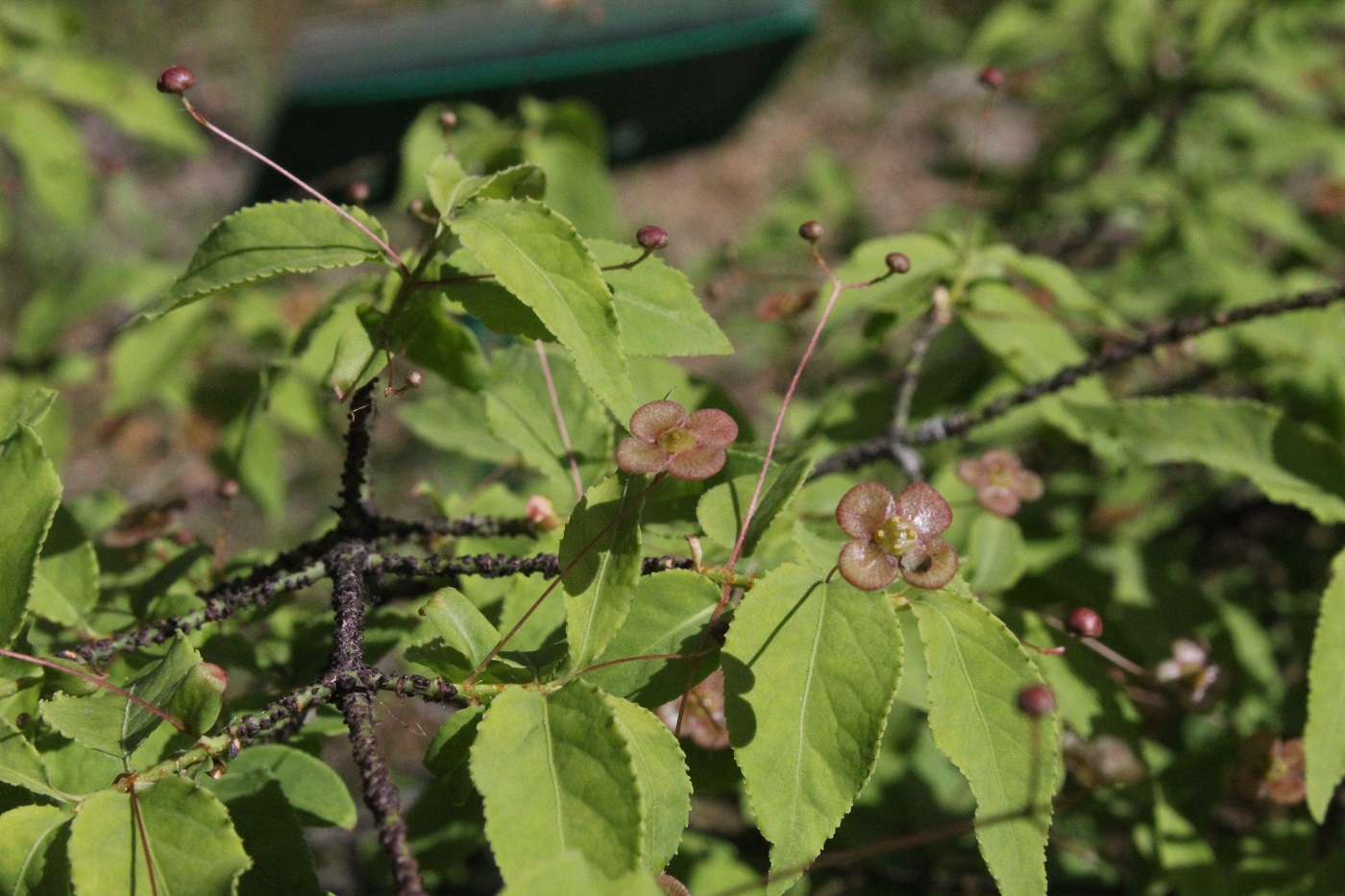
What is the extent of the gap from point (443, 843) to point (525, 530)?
71 cm

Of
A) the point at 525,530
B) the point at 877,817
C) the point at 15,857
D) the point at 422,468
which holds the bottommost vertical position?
the point at 422,468

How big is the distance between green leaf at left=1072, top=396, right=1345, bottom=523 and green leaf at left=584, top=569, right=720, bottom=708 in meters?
0.93

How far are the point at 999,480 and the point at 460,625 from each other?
1.03 meters

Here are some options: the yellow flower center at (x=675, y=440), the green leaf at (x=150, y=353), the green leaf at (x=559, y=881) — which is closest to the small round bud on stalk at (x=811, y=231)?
the yellow flower center at (x=675, y=440)

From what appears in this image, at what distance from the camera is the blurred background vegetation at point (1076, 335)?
6.98 feet

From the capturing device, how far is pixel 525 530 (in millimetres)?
1505

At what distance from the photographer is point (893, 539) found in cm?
114

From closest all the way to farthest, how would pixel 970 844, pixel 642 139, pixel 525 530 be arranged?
1. pixel 525 530
2. pixel 970 844
3. pixel 642 139

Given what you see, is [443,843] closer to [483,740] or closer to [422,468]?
[483,740]

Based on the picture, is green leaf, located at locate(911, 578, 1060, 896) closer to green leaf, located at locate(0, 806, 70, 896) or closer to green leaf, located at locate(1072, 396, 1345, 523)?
green leaf, located at locate(1072, 396, 1345, 523)

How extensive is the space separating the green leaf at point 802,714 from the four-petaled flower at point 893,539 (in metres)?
0.05

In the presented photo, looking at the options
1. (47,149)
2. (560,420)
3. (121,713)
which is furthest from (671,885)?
(47,149)

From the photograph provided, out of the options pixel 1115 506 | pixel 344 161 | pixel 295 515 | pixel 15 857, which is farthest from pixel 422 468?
pixel 15 857

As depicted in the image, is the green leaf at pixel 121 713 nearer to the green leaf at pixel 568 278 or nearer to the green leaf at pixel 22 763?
the green leaf at pixel 22 763
